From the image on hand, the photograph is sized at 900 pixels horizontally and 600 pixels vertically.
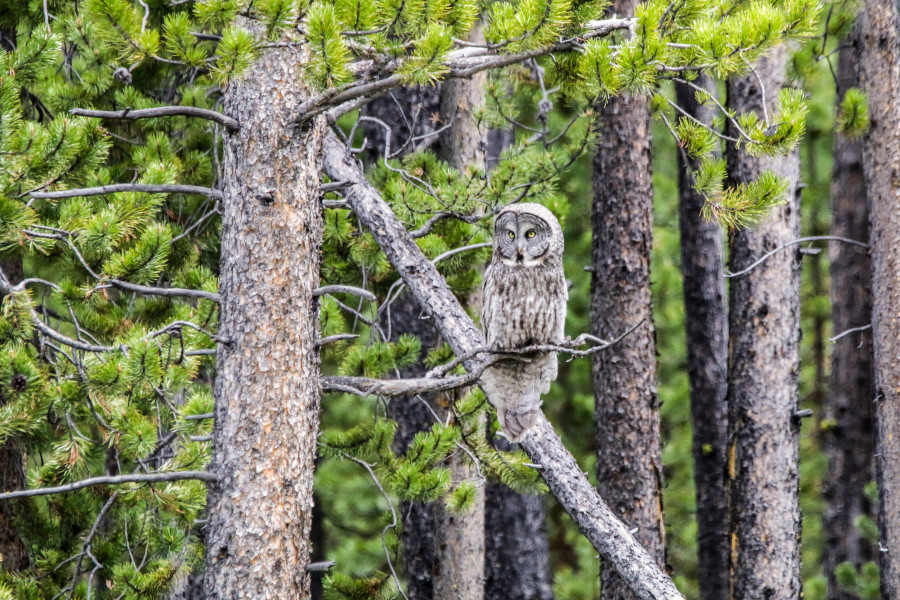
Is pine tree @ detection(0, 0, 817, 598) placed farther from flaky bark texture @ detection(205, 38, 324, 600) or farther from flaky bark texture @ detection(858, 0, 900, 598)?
flaky bark texture @ detection(858, 0, 900, 598)

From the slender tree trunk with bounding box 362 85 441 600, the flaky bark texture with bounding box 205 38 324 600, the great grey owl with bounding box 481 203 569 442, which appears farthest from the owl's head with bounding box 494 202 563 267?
the slender tree trunk with bounding box 362 85 441 600

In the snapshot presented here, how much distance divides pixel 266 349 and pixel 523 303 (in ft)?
4.40

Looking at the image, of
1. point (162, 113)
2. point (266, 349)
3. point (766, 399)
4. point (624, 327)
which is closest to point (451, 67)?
point (162, 113)

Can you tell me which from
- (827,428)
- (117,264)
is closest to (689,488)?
(827,428)

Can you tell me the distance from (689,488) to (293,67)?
35.4 feet

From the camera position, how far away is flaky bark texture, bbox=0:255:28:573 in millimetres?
6027

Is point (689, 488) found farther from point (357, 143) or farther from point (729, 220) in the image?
point (729, 220)

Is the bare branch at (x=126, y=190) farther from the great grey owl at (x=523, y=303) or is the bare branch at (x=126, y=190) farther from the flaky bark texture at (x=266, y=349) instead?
the great grey owl at (x=523, y=303)

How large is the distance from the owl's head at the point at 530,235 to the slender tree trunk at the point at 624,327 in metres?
2.55

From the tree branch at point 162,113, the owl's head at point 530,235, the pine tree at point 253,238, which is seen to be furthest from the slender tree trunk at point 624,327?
the tree branch at point 162,113

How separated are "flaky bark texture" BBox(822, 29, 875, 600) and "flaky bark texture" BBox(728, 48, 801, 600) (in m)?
3.68

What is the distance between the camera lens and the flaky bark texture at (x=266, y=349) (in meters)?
3.98

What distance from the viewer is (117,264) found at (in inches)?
187

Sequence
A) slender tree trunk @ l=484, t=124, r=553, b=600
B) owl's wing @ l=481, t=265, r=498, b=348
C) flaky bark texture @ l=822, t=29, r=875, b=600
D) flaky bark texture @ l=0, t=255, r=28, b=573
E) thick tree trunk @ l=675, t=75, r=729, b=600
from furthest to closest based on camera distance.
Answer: flaky bark texture @ l=822, t=29, r=875, b=600 → slender tree trunk @ l=484, t=124, r=553, b=600 → thick tree trunk @ l=675, t=75, r=729, b=600 → flaky bark texture @ l=0, t=255, r=28, b=573 → owl's wing @ l=481, t=265, r=498, b=348
